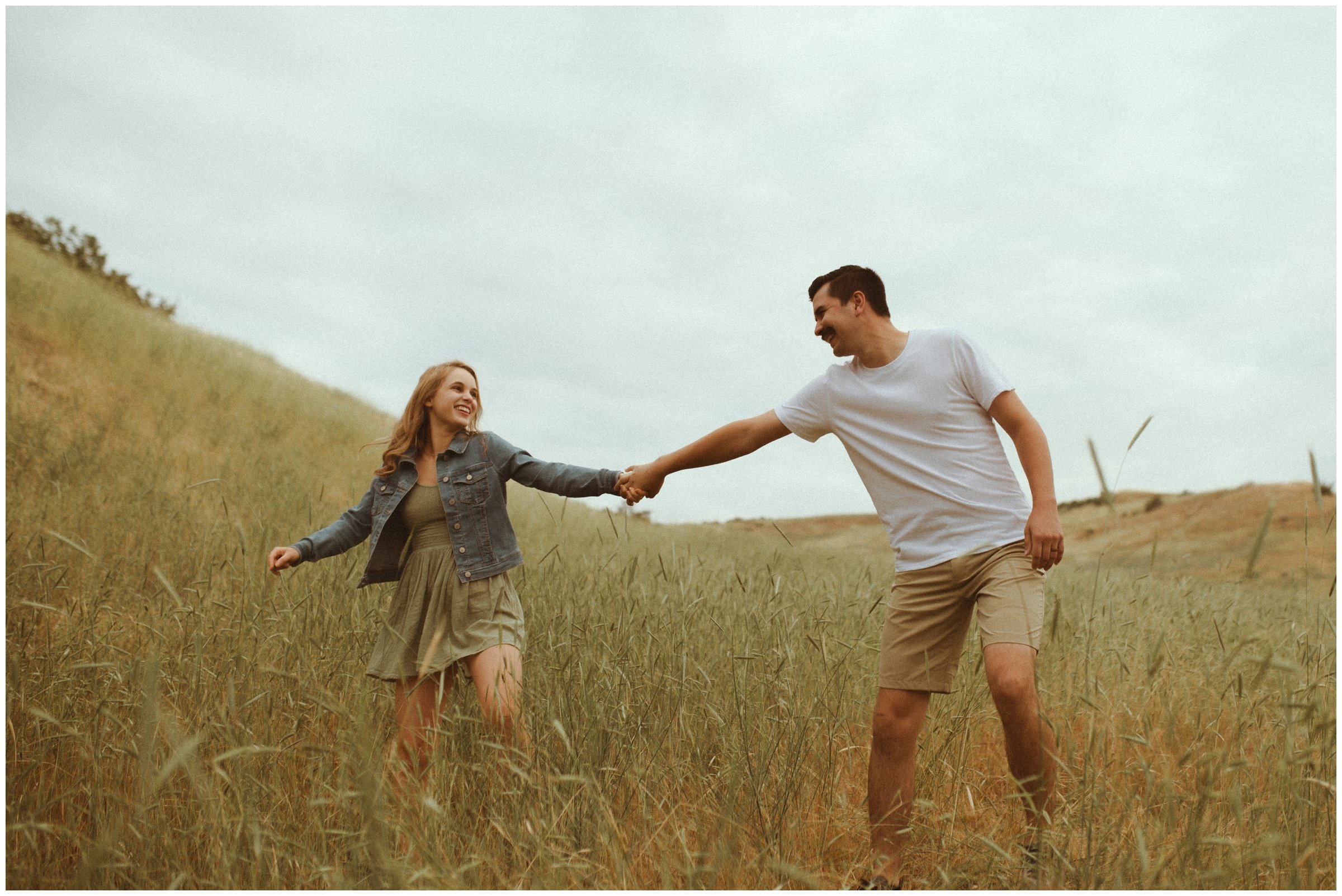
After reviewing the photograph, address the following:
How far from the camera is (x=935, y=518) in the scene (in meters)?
2.85

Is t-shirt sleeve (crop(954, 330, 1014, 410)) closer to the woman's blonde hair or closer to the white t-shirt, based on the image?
the white t-shirt

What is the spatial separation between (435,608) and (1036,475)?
2283 millimetres

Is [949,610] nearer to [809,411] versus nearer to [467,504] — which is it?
[809,411]

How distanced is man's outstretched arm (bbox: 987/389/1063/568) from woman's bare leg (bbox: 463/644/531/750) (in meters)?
1.75

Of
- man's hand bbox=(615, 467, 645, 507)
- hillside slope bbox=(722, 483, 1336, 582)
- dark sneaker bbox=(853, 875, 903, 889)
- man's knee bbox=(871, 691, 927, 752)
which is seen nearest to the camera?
dark sneaker bbox=(853, 875, 903, 889)

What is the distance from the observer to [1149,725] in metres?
2.18

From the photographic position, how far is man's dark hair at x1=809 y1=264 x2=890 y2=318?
305 centimetres

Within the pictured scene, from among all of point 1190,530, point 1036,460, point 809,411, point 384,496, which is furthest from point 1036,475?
point 1190,530

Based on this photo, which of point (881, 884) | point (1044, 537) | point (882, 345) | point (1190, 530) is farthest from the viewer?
point (1190, 530)

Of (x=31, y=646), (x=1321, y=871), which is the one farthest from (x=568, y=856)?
(x=31, y=646)

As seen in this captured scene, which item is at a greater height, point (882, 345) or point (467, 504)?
point (882, 345)

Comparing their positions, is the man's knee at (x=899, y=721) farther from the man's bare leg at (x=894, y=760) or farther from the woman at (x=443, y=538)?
the woman at (x=443, y=538)

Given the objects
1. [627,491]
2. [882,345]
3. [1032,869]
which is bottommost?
[1032,869]

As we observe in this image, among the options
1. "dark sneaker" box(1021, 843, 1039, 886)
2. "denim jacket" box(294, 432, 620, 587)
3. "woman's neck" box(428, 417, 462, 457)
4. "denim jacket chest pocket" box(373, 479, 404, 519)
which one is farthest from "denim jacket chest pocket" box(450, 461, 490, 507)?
"dark sneaker" box(1021, 843, 1039, 886)
